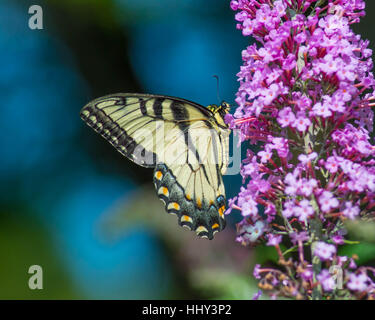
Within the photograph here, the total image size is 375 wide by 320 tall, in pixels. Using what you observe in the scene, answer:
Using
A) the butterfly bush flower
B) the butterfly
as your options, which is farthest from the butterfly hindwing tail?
the butterfly bush flower

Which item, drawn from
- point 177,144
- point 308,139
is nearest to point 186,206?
point 177,144

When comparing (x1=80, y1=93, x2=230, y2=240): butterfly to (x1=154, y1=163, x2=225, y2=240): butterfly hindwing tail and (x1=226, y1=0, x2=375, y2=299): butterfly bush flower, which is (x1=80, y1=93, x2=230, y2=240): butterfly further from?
(x1=226, y1=0, x2=375, y2=299): butterfly bush flower

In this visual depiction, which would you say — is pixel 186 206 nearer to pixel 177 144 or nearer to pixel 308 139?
pixel 177 144

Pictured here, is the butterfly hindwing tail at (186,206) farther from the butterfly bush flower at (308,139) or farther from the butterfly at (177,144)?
the butterfly bush flower at (308,139)

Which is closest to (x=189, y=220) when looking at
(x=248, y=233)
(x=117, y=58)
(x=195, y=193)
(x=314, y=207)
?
(x=195, y=193)

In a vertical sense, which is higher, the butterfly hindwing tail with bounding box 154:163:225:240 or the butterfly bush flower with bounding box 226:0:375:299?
the butterfly bush flower with bounding box 226:0:375:299

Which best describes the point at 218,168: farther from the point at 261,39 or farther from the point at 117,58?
the point at 117,58

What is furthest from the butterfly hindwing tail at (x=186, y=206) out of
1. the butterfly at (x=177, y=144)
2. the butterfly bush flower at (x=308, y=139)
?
the butterfly bush flower at (x=308, y=139)
